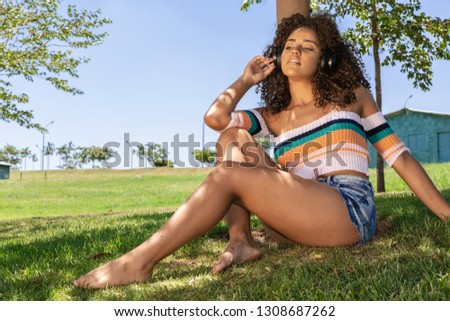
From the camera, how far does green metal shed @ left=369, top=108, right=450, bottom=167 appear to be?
91.0ft

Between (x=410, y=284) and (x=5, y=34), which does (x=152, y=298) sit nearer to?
(x=410, y=284)

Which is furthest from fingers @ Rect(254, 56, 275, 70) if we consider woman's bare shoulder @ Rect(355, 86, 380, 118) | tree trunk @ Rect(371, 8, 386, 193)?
tree trunk @ Rect(371, 8, 386, 193)

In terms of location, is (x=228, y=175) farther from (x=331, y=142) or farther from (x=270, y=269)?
(x=331, y=142)

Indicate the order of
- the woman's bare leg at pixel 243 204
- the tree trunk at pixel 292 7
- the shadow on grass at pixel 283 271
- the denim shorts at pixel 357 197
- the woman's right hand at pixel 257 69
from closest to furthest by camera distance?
the shadow on grass at pixel 283 271, the woman's bare leg at pixel 243 204, the denim shorts at pixel 357 197, the woman's right hand at pixel 257 69, the tree trunk at pixel 292 7

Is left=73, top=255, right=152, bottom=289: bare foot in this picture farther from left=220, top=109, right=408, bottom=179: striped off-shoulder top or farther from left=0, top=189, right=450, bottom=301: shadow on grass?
left=220, top=109, right=408, bottom=179: striped off-shoulder top

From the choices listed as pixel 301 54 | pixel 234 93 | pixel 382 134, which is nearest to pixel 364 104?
pixel 382 134

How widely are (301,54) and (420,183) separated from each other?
4.35 feet

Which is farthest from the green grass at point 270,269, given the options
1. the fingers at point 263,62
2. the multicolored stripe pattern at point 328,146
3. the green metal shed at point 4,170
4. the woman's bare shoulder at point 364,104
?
the green metal shed at point 4,170

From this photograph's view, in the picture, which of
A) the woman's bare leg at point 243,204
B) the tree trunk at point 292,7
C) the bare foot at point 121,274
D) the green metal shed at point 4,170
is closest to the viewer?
the woman's bare leg at point 243,204

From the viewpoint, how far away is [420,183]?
3.78m

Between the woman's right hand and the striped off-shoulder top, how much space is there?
0.88 ft

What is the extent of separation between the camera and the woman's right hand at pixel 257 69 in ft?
13.3

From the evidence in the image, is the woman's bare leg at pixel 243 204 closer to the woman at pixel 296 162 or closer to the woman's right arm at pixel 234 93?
the woman at pixel 296 162

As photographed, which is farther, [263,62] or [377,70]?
[377,70]
